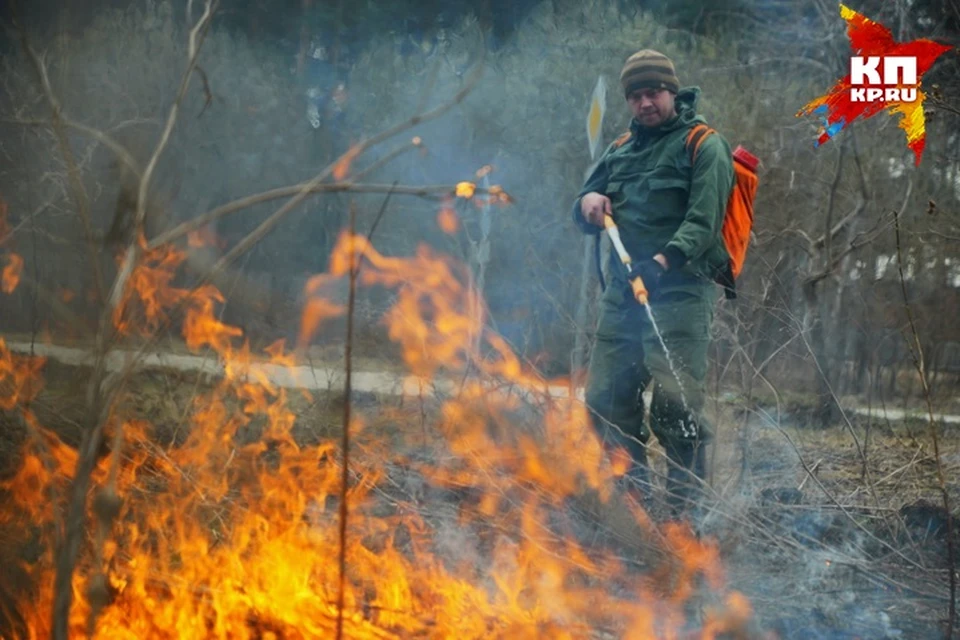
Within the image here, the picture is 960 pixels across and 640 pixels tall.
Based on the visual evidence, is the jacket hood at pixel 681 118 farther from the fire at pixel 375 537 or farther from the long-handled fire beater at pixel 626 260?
the fire at pixel 375 537

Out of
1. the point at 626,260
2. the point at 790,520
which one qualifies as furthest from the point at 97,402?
the point at 790,520

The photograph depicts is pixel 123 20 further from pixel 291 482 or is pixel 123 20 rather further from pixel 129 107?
pixel 291 482

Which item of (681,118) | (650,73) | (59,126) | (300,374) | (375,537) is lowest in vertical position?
(375,537)

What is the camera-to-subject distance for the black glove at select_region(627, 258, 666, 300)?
3822 mm

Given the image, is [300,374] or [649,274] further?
[300,374]

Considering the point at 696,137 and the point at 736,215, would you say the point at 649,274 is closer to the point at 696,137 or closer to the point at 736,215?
the point at 736,215

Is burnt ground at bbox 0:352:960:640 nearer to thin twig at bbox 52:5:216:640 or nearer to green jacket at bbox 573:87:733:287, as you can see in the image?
green jacket at bbox 573:87:733:287

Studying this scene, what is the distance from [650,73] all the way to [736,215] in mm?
729

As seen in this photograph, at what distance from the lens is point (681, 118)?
155 inches

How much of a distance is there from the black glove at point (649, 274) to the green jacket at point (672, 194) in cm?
5

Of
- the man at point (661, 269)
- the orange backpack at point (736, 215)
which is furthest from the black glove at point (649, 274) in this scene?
the orange backpack at point (736, 215)

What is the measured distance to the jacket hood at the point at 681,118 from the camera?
13.0ft

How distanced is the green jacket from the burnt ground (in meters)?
0.75

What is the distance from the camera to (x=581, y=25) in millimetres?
8398
